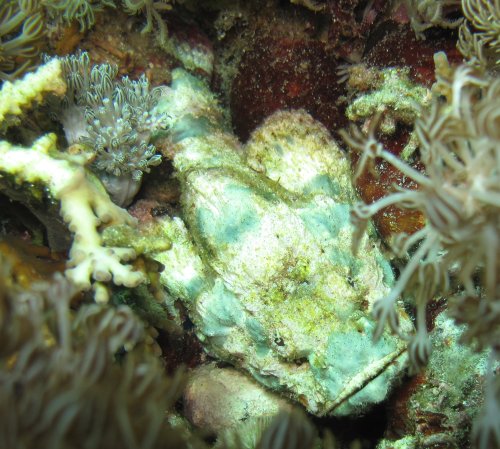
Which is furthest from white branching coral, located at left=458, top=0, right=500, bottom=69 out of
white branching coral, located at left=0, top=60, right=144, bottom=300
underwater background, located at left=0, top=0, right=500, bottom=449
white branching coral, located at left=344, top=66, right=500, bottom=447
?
white branching coral, located at left=0, top=60, right=144, bottom=300

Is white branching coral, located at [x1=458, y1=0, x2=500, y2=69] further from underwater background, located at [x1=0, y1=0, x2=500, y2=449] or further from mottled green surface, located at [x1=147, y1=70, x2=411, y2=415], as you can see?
mottled green surface, located at [x1=147, y1=70, x2=411, y2=415]

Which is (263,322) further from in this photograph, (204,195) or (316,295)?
(204,195)

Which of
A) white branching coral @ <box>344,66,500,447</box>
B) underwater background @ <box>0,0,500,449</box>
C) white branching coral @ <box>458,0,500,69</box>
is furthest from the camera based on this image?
white branching coral @ <box>458,0,500,69</box>

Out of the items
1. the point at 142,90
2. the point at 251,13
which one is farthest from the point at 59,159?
the point at 251,13

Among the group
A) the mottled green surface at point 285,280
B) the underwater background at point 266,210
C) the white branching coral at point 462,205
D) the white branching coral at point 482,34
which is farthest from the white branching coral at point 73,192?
the white branching coral at point 482,34

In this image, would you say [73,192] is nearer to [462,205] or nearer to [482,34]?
[462,205]

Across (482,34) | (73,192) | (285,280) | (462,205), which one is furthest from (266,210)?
(482,34)
